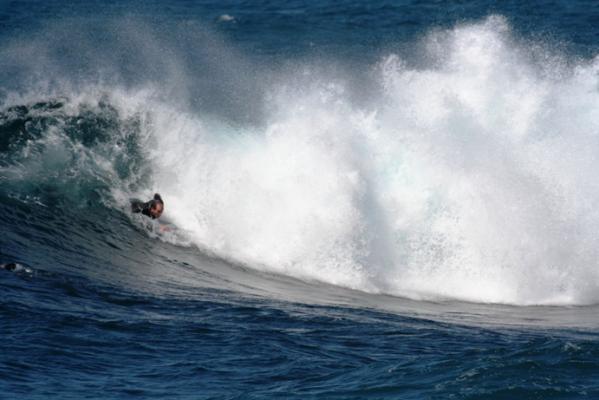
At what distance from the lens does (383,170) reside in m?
22.2

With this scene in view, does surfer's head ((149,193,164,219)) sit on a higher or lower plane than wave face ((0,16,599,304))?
lower

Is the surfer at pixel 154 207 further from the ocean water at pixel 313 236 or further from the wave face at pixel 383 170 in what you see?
the wave face at pixel 383 170

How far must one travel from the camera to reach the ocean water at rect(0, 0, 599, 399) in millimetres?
12719

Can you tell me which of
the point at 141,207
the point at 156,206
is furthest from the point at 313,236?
the point at 141,207

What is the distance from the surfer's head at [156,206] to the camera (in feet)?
70.7

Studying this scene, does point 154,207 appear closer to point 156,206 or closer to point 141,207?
point 156,206

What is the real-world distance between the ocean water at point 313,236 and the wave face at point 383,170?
49 millimetres

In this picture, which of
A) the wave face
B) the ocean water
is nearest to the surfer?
the ocean water

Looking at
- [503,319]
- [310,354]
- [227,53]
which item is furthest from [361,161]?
[227,53]

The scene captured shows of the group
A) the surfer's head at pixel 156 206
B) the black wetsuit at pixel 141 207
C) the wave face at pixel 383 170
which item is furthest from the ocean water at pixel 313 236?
the surfer's head at pixel 156 206

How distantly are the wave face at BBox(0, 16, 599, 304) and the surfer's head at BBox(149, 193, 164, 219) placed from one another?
2.30ft

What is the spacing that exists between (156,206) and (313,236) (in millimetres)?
3388

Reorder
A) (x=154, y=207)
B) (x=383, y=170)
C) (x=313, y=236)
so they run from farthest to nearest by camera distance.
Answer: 1. (x=383, y=170)
2. (x=154, y=207)
3. (x=313, y=236)

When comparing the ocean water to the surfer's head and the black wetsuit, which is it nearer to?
the black wetsuit
